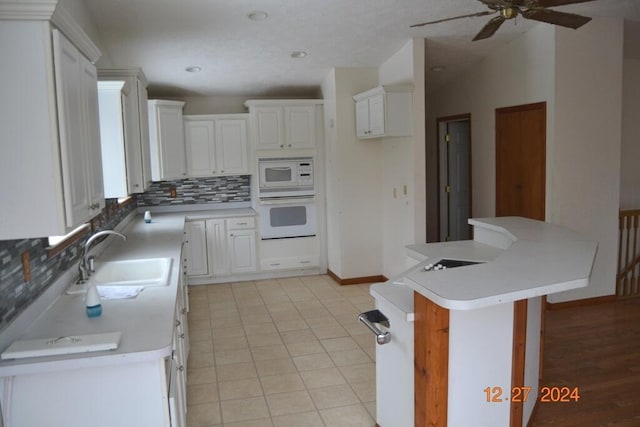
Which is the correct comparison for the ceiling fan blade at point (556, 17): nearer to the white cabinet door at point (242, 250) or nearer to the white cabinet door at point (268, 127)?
the white cabinet door at point (268, 127)

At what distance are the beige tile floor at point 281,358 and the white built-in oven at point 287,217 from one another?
718mm

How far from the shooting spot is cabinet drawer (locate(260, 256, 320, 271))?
20.2ft

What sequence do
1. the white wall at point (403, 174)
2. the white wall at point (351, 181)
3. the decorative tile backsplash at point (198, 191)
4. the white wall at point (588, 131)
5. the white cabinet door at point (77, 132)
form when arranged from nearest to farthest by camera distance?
the white cabinet door at point (77, 132) < the white wall at point (588, 131) < the white wall at point (403, 174) < the white wall at point (351, 181) < the decorative tile backsplash at point (198, 191)

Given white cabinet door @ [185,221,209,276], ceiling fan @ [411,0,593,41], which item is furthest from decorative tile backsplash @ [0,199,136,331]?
white cabinet door @ [185,221,209,276]

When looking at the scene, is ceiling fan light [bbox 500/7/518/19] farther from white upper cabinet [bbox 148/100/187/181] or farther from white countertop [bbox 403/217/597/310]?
white upper cabinet [bbox 148/100/187/181]

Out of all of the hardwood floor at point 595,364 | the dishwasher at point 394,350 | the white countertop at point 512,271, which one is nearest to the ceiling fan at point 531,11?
the white countertop at point 512,271

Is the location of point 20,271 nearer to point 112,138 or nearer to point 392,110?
point 112,138

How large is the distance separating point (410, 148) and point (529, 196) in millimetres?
1217

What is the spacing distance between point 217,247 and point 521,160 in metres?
3.46

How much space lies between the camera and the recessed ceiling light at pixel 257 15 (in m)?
3.93

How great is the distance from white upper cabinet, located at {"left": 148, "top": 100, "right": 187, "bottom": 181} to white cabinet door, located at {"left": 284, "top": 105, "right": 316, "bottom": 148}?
1.23 metres

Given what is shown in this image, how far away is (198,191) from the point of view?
21.4ft

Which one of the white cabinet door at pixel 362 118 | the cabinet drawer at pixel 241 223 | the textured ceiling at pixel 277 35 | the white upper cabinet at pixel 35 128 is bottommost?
the cabinet drawer at pixel 241 223

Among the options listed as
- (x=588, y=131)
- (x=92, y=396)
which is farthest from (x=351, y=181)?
(x=92, y=396)
